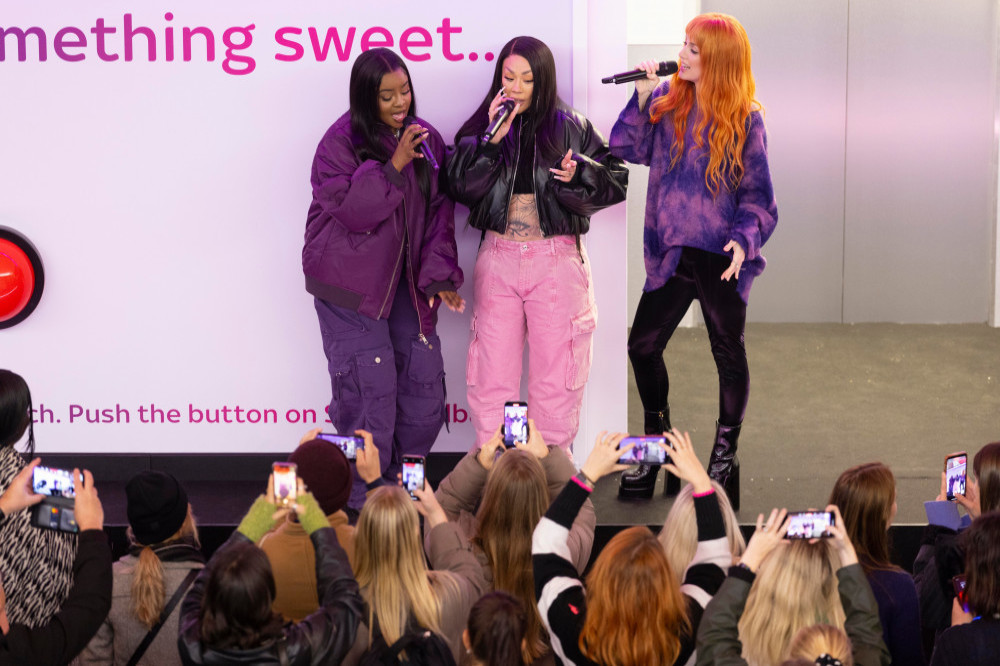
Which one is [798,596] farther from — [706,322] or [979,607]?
[706,322]

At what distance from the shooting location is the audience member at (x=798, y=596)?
95.3 inches

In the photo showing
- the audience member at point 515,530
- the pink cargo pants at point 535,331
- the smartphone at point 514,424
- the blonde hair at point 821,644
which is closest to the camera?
the blonde hair at point 821,644

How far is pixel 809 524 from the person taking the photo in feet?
8.00

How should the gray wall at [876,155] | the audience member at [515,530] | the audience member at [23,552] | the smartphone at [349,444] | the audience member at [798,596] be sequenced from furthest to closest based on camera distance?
the gray wall at [876,155]
the smartphone at [349,444]
the audience member at [515,530]
the audience member at [23,552]
the audience member at [798,596]

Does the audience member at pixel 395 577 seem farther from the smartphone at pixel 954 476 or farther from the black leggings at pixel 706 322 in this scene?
the black leggings at pixel 706 322

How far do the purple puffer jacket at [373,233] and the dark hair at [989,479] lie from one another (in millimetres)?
1804

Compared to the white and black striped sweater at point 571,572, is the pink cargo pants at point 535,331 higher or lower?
higher

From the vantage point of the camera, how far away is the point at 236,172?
439 cm

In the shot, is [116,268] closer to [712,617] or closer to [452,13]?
[452,13]

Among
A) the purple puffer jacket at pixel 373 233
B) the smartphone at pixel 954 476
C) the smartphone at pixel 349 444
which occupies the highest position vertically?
the purple puffer jacket at pixel 373 233

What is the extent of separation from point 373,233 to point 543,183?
1.90 feet

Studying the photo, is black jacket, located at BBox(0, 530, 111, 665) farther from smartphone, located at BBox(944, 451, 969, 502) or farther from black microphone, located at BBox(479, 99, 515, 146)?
smartphone, located at BBox(944, 451, 969, 502)

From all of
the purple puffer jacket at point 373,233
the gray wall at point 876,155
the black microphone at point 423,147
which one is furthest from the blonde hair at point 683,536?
the gray wall at point 876,155

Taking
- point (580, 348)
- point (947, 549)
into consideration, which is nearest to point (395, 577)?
point (947, 549)
